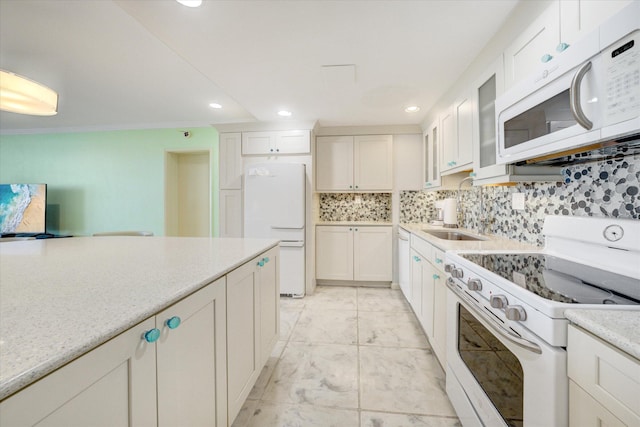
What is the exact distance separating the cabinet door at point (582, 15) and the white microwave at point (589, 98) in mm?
108

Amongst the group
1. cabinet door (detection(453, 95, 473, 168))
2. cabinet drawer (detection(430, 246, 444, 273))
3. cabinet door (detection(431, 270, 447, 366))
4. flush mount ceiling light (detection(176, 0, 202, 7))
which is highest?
flush mount ceiling light (detection(176, 0, 202, 7))

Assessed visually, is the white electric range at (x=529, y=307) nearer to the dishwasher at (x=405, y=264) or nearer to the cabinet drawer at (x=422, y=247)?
the cabinet drawer at (x=422, y=247)

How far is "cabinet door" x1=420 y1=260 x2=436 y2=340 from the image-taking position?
6.45 ft

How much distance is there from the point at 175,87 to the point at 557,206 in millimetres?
3368

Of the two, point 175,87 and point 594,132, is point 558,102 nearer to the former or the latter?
point 594,132

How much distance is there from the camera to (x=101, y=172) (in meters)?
4.22

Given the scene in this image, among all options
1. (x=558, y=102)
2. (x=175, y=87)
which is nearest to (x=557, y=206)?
(x=558, y=102)

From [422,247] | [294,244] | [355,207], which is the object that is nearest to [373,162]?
[355,207]

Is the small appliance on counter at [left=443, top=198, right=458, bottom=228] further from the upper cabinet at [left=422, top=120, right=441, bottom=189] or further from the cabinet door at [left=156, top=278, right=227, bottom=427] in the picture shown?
the cabinet door at [left=156, top=278, right=227, bottom=427]

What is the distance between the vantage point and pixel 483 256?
1366 mm

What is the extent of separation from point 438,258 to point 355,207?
2243 millimetres

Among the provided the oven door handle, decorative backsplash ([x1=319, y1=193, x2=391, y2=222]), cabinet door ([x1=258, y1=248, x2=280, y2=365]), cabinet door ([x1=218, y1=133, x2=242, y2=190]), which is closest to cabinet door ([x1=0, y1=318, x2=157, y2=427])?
cabinet door ([x1=258, y1=248, x2=280, y2=365])

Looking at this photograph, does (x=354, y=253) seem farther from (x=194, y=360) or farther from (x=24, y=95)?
(x=24, y=95)

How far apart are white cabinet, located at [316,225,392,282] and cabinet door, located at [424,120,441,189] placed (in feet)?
2.72
